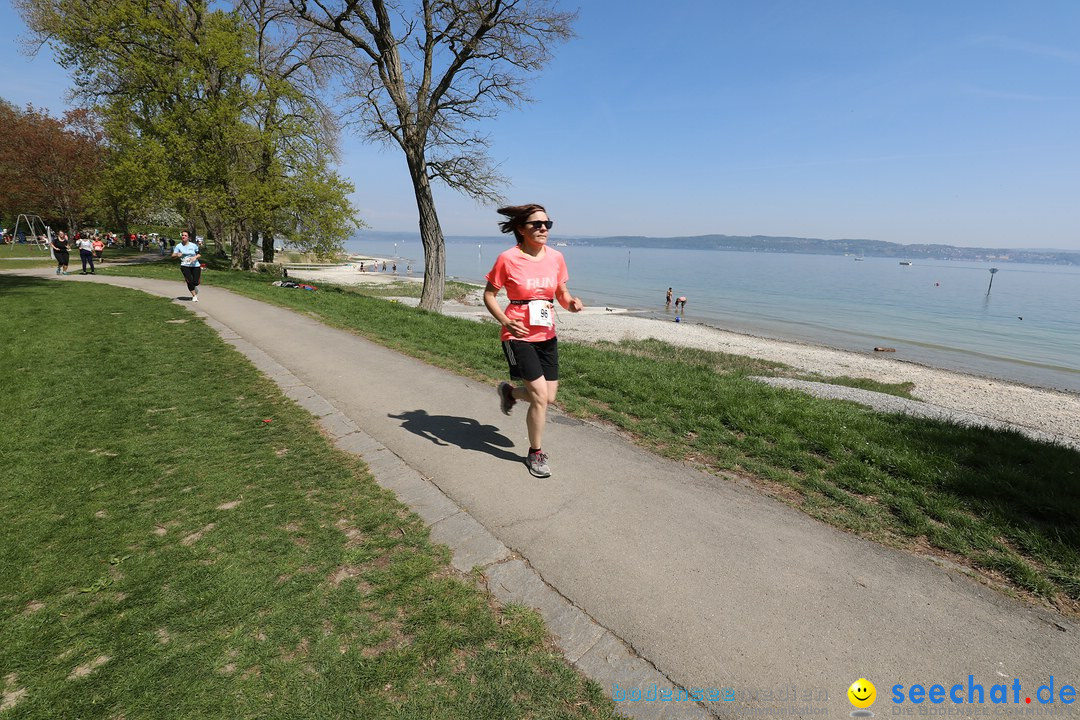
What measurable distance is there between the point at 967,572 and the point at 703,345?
17471 millimetres

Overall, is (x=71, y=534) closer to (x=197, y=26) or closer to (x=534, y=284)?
(x=534, y=284)

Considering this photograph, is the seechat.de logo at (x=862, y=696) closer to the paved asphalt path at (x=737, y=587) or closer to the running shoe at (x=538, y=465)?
the paved asphalt path at (x=737, y=587)

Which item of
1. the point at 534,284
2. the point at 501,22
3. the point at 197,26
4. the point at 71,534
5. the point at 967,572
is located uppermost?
the point at 197,26

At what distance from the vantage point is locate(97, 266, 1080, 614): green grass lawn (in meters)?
3.13

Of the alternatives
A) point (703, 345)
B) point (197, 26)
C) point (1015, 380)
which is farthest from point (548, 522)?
point (197, 26)

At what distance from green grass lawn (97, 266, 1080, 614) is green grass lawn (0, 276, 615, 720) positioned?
2746 mm

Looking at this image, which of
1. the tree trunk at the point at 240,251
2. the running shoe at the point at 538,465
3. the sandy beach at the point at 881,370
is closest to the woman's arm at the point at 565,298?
the running shoe at the point at 538,465

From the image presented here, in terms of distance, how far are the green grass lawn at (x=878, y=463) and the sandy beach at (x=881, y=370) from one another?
5606mm

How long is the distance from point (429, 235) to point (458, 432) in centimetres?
1299

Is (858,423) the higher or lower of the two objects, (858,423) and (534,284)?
the lower

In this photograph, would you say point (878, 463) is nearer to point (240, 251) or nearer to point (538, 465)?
point (538, 465)

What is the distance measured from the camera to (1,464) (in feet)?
12.5

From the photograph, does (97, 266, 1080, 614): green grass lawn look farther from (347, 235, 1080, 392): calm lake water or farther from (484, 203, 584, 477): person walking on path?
(347, 235, 1080, 392): calm lake water

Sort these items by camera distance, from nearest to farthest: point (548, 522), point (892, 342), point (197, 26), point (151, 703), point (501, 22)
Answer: point (151, 703), point (548, 522), point (501, 22), point (197, 26), point (892, 342)
